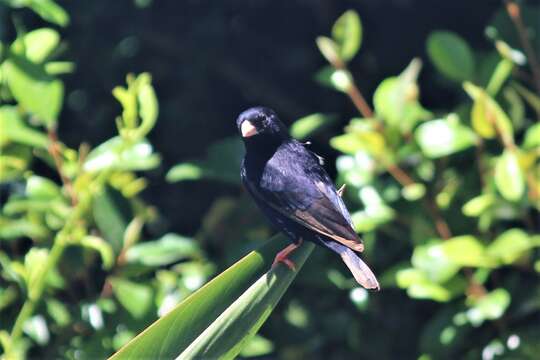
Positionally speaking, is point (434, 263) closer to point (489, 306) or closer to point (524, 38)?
point (489, 306)

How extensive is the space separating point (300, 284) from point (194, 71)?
65cm

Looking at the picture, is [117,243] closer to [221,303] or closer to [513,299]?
[513,299]

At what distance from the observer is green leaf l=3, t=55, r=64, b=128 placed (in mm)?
1706

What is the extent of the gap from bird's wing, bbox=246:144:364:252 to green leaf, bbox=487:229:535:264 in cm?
72

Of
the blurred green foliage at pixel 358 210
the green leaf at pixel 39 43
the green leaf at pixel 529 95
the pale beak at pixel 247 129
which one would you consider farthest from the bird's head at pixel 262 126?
the green leaf at pixel 529 95

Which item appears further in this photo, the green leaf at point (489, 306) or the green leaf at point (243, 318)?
the green leaf at point (489, 306)

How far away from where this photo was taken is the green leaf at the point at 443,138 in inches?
71.6

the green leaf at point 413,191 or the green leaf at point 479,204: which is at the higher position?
the green leaf at point 413,191

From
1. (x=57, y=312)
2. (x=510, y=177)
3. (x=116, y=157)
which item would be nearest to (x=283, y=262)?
(x=116, y=157)

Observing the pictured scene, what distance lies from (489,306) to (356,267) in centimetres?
80

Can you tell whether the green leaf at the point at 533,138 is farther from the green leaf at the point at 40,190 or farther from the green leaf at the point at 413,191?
the green leaf at the point at 40,190

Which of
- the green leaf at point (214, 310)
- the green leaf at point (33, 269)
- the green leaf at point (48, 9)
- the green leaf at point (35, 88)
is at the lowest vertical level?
the green leaf at point (33, 269)

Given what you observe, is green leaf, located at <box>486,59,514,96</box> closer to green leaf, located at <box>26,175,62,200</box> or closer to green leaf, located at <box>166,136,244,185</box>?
green leaf, located at <box>166,136,244,185</box>

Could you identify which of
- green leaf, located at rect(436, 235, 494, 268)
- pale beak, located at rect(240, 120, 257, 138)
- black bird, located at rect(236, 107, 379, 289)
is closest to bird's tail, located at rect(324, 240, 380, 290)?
black bird, located at rect(236, 107, 379, 289)
